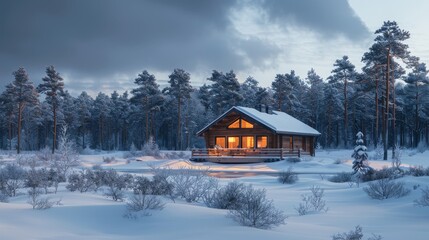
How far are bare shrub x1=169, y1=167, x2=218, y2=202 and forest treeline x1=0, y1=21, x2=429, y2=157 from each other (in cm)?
3066

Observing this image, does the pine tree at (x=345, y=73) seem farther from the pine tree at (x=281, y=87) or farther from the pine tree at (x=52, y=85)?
the pine tree at (x=52, y=85)

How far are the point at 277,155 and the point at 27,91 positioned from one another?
33.2 metres

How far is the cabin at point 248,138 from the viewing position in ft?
140

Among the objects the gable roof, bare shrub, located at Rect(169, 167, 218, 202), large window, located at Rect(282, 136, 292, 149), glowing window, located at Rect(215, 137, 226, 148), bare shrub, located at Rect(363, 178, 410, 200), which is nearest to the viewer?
bare shrub, located at Rect(169, 167, 218, 202)

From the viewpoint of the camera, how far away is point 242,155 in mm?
43188

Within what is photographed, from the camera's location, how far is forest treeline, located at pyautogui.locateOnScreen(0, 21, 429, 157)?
47.3m

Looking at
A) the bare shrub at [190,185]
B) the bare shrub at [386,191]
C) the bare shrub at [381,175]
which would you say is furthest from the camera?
the bare shrub at [381,175]

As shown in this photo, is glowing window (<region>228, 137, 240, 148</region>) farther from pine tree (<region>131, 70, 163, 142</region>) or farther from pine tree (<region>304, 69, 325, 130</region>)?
pine tree (<region>304, 69, 325, 130</region>)

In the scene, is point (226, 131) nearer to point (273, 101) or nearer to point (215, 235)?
point (273, 101)

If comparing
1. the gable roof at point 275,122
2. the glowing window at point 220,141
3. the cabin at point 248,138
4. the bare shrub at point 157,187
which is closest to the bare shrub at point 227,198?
the bare shrub at point 157,187

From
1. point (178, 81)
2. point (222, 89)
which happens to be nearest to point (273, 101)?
point (222, 89)

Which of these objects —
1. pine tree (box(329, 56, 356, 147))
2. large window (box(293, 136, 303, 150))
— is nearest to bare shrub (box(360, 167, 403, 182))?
large window (box(293, 136, 303, 150))

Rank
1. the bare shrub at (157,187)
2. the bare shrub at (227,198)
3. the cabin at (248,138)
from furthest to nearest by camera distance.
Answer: the cabin at (248,138) → the bare shrub at (157,187) → the bare shrub at (227,198)

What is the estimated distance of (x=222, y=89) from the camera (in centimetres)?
6525
